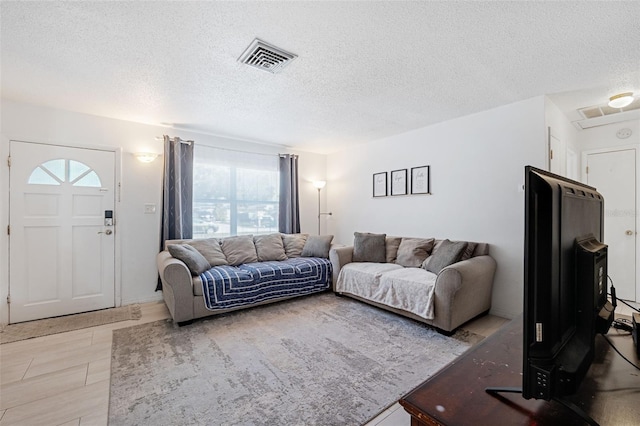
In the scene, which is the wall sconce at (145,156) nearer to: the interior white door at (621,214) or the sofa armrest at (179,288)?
the sofa armrest at (179,288)

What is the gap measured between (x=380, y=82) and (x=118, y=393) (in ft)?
10.3

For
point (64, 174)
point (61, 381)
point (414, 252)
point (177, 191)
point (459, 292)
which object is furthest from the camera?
point (177, 191)

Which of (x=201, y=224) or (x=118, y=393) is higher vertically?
(x=201, y=224)

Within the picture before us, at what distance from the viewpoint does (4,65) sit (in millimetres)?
2326

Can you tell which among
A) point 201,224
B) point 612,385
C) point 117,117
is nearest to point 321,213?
point 201,224

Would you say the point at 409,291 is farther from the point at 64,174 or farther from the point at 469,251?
the point at 64,174

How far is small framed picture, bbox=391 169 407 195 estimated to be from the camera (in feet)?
13.9

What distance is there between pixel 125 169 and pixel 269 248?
2132 millimetres

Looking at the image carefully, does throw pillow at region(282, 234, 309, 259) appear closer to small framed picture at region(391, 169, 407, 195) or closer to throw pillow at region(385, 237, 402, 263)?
throw pillow at region(385, 237, 402, 263)

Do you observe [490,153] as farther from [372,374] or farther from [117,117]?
[117,117]

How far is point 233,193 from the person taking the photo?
4.55 m

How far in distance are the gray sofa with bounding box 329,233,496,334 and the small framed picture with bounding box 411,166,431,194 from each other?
70cm

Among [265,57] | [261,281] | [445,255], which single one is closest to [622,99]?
[445,255]

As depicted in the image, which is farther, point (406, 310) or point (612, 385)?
point (406, 310)
